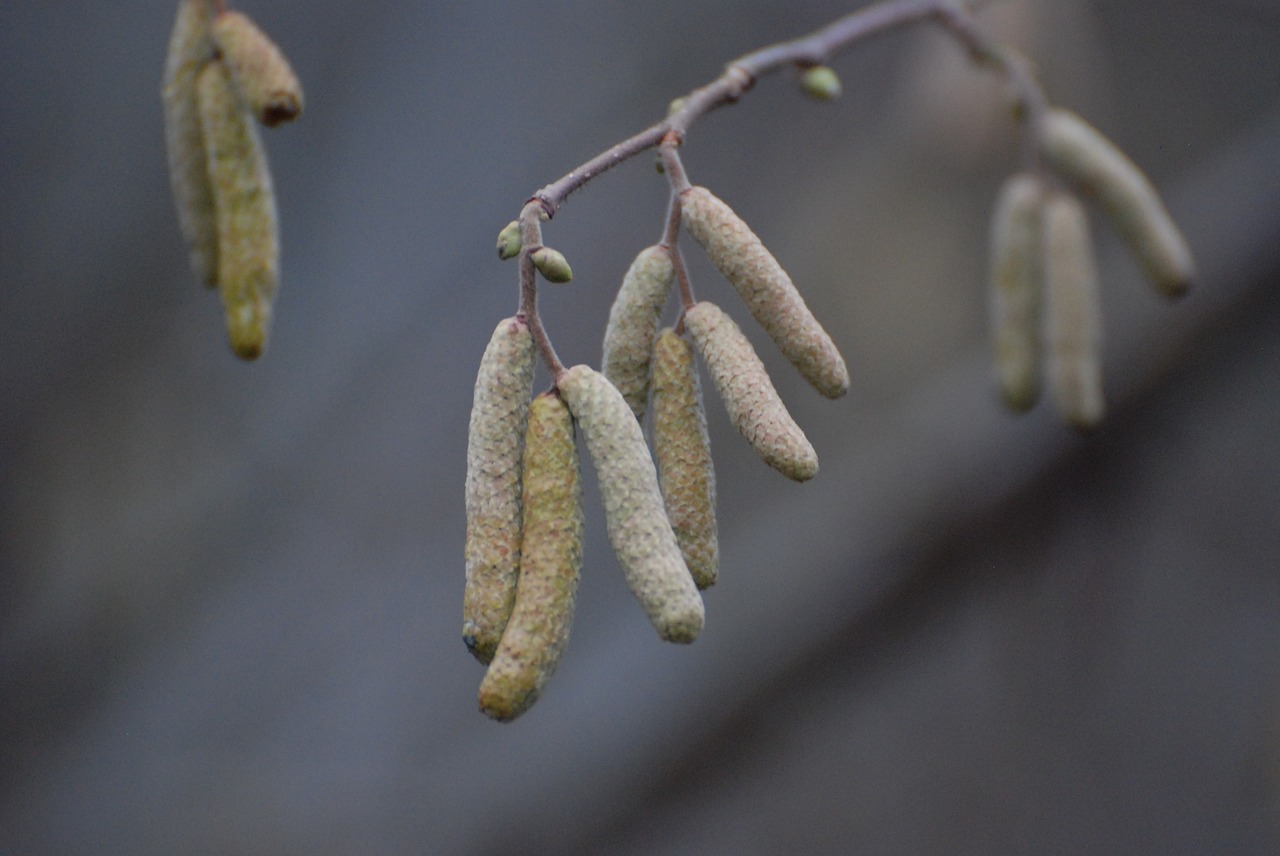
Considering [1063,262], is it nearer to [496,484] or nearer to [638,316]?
[638,316]

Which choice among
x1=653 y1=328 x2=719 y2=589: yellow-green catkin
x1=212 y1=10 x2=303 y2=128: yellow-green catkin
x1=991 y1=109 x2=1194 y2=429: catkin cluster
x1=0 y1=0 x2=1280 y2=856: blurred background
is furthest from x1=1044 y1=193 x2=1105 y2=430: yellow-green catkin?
x1=0 y1=0 x2=1280 y2=856: blurred background

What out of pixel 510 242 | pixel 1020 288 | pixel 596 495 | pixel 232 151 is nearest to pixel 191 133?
pixel 232 151

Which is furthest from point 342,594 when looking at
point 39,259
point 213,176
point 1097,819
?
point 1097,819

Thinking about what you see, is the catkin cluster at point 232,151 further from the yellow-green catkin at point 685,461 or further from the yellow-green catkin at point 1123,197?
the yellow-green catkin at point 1123,197

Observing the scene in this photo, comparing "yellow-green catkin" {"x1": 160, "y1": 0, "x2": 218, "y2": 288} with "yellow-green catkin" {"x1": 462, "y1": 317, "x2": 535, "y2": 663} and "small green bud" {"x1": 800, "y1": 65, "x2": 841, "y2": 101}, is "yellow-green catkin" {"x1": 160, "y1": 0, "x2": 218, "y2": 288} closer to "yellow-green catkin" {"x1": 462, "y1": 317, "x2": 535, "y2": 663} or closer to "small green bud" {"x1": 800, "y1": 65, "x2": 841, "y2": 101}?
"yellow-green catkin" {"x1": 462, "y1": 317, "x2": 535, "y2": 663}

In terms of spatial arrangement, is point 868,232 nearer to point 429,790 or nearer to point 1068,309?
point 429,790
